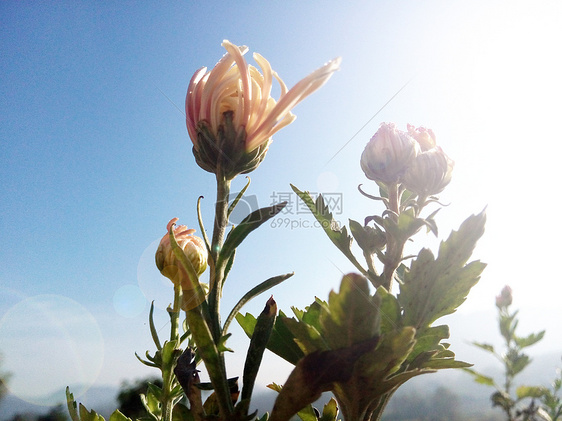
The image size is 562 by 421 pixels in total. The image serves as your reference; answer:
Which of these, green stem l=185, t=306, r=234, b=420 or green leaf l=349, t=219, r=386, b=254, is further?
green leaf l=349, t=219, r=386, b=254

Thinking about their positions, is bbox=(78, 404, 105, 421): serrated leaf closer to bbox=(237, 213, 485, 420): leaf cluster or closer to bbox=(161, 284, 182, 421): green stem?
bbox=(161, 284, 182, 421): green stem

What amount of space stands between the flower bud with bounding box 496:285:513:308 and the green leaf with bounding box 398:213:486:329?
3.26m

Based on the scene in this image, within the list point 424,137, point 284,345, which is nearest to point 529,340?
point 424,137

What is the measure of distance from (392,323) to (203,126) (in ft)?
1.37

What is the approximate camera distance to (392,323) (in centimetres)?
57

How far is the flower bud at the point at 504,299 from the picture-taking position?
3.42 metres

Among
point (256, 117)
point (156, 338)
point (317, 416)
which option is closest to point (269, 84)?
point (256, 117)

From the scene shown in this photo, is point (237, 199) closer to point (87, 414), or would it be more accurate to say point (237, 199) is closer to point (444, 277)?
point (444, 277)

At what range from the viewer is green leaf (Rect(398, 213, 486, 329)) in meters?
0.63

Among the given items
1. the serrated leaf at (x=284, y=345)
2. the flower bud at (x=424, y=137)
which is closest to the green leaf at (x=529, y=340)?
the flower bud at (x=424, y=137)

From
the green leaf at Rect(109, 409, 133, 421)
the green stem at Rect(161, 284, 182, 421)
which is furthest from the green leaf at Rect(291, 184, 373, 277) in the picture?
the green leaf at Rect(109, 409, 133, 421)

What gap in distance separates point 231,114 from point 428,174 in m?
0.43

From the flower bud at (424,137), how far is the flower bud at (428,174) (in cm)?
7

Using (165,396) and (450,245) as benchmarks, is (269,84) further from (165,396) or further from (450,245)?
(165,396)
